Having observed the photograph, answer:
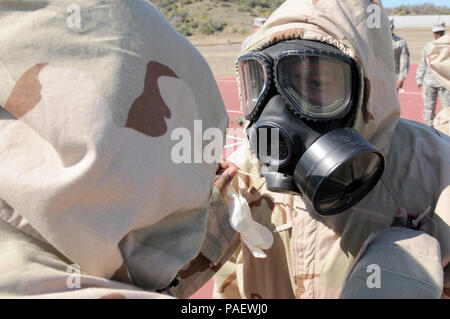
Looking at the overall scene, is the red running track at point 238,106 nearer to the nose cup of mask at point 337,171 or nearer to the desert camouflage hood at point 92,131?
the nose cup of mask at point 337,171

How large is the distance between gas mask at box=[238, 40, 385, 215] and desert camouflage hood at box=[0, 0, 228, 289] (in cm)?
91

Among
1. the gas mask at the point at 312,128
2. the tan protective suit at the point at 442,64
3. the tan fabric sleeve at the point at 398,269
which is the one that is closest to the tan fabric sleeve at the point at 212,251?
the gas mask at the point at 312,128

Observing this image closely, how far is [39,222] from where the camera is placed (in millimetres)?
858

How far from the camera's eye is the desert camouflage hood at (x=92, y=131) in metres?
0.84

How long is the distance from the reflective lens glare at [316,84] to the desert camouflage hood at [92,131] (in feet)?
3.30

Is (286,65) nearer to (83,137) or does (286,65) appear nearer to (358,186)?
(358,186)

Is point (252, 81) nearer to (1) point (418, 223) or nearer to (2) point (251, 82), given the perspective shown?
(2) point (251, 82)

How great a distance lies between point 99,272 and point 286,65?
1.34m

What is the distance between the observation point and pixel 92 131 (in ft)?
2.75

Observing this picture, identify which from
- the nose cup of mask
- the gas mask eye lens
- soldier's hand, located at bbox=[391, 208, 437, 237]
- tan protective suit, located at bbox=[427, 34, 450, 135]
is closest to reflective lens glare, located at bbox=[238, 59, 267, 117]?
the gas mask eye lens

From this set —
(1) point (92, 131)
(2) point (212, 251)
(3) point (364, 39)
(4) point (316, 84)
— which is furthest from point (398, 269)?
(1) point (92, 131)

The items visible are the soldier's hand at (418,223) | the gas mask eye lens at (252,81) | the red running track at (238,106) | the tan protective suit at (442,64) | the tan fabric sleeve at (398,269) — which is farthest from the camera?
the red running track at (238,106)

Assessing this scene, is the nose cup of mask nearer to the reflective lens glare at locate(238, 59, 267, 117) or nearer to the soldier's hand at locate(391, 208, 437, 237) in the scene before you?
the soldier's hand at locate(391, 208, 437, 237)
